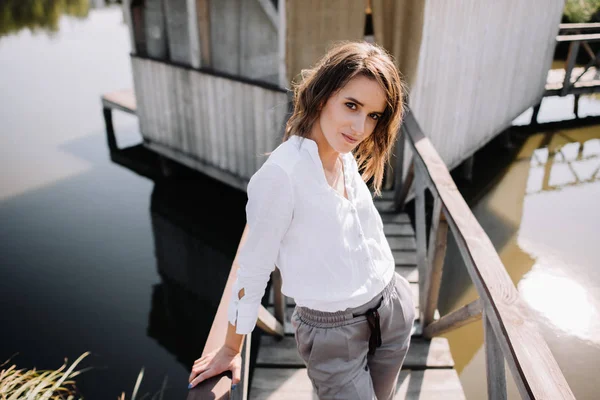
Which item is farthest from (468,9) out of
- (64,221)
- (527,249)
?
(64,221)

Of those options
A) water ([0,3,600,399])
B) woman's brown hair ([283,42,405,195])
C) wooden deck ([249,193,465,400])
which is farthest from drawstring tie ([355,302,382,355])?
water ([0,3,600,399])

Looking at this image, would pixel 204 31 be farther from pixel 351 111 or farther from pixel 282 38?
pixel 351 111

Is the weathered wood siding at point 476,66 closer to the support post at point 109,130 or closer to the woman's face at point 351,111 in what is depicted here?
the woman's face at point 351,111

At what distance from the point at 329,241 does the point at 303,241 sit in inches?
3.2

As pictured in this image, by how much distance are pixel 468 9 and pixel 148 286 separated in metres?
5.00

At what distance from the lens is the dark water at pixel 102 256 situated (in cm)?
508

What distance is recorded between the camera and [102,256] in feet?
21.2

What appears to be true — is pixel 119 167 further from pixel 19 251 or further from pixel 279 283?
pixel 279 283

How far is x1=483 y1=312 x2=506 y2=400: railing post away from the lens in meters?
1.84

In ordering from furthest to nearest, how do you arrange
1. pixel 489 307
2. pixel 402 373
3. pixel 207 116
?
pixel 207 116, pixel 402 373, pixel 489 307

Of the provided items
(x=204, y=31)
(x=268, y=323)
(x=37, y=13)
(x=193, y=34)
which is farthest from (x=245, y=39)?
(x=37, y=13)

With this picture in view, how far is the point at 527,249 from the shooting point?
5777 millimetres

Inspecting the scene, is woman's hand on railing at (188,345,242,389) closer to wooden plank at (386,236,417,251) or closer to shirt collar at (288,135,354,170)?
shirt collar at (288,135,354,170)

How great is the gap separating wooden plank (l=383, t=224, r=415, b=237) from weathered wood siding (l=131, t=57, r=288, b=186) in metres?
1.65
